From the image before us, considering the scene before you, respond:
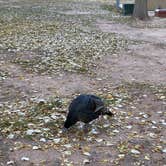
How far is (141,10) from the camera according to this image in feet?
87.2

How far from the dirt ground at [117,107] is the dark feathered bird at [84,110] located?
308 mm

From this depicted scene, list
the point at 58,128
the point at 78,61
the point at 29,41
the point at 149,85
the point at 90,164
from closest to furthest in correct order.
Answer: the point at 90,164 → the point at 58,128 → the point at 149,85 → the point at 78,61 → the point at 29,41

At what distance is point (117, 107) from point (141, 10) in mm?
17925

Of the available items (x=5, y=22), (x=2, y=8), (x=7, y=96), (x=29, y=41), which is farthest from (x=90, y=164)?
(x=2, y=8)

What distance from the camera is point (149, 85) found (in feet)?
38.0

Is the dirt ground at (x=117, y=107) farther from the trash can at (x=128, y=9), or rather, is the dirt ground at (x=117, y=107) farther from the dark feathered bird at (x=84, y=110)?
the trash can at (x=128, y=9)

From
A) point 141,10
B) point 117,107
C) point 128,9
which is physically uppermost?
point 141,10

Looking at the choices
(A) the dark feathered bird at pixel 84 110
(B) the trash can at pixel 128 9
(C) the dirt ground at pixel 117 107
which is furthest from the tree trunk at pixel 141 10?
(A) the dark feathered bird at pixel 84 110

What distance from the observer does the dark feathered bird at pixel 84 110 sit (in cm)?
776

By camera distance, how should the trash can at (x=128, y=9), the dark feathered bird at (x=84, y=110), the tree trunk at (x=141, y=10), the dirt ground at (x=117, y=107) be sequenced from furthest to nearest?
the trash can at (x=128, y=9)
the tree trunk at (x=141, y=10)
the dark feathered bird at (x=84, y=110)
the dirt ground at (x=117, y=107)

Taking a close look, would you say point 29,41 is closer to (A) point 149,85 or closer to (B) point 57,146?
(A) point 149,85

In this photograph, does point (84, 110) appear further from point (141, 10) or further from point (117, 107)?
point (141, 10)

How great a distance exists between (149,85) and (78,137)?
167 inches

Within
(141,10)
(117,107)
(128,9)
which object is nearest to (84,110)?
(117,107)
